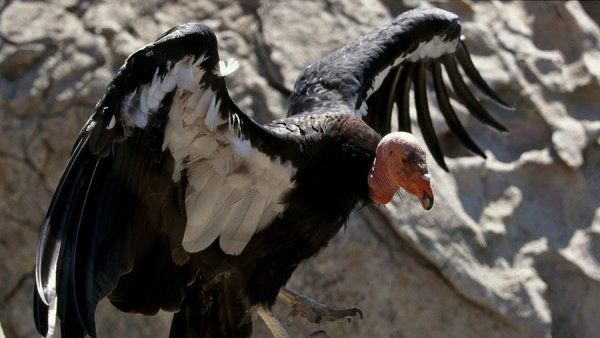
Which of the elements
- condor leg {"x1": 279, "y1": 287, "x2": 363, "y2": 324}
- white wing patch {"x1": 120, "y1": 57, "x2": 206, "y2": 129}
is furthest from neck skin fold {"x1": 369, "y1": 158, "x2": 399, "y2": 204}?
white wing patch {"x1": 120, "y1": 57, "x2": 206, "y2": 129}

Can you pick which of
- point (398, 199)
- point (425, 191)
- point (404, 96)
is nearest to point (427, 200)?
point (425, 191)

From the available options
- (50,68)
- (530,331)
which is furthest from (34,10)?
(530,331)

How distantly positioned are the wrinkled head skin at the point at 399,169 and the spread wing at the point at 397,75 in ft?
1.34

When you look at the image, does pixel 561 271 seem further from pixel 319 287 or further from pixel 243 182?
pixel 243 182

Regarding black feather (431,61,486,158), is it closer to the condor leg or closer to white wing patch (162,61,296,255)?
the condor leg

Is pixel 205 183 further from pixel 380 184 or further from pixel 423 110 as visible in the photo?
pixel 423 110

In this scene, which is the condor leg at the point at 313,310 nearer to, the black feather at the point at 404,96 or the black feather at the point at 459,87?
the black feather at the point at 404,96

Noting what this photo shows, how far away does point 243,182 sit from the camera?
4125 mm

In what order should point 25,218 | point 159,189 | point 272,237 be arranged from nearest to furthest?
1. point 159,189
2. point 272,237
3. point 25,218

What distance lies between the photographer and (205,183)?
13.4 feet

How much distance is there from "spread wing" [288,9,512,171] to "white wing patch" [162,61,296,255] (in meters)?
0.56

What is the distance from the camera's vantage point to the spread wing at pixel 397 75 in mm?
4816

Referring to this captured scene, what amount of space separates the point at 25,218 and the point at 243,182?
2004mm

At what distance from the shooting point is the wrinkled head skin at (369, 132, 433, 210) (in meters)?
4.15
